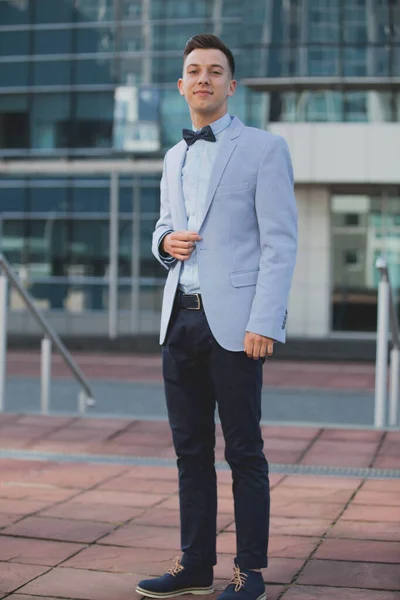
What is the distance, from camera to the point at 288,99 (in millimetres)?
20000

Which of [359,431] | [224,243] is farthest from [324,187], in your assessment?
[224,243]

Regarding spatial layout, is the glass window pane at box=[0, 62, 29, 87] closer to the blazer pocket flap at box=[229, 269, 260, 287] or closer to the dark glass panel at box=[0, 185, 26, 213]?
the dark glass panel at box=[0, 185, 26, 213]

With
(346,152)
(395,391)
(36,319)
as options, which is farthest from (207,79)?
(346,152)

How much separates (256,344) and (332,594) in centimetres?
88

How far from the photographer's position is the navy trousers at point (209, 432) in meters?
3.30

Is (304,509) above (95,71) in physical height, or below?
below

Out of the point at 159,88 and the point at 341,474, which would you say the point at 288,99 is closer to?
the point at 159,88

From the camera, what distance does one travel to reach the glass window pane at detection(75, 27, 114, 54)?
22.2 metres

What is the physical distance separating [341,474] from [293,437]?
3.38 feet

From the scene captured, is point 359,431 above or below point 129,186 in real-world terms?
below

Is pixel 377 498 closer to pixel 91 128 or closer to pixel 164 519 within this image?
pixel 164 519

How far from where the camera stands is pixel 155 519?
4559 mm

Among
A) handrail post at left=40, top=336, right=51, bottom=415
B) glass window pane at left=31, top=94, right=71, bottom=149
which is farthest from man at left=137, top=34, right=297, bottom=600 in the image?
glass window pane at left=31, top=94, right=71, bottom=149

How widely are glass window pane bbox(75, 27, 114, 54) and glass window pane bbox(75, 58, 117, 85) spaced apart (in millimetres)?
220
